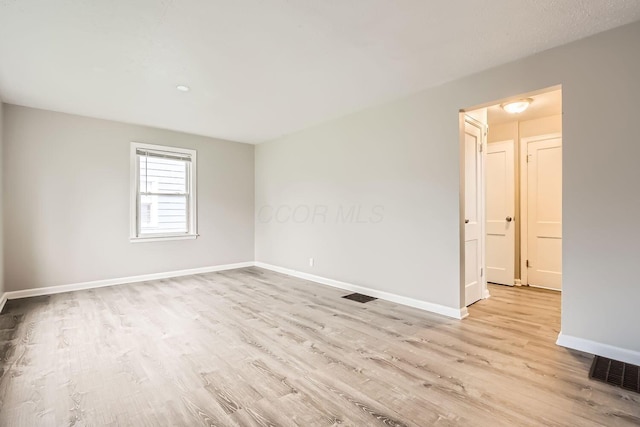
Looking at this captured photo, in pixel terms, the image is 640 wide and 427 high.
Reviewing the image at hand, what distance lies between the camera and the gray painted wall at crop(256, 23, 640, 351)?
2.31 metres

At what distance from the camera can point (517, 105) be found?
3.84 m

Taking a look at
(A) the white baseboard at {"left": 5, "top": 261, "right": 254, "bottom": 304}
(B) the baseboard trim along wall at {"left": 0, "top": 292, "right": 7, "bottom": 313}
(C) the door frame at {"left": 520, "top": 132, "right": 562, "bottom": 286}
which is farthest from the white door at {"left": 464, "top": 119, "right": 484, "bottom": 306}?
(B) the baseboard trim along wall at {"left": 0, "top": 292, "right": 7, "bottom": 313}

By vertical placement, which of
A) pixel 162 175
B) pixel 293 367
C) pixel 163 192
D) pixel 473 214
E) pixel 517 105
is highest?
pixel 517 105

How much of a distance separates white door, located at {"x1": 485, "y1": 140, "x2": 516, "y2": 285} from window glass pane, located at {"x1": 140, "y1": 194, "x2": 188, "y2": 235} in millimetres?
5157

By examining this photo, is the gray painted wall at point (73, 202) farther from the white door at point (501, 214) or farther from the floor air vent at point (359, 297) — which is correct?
the white door at point (501, 214)

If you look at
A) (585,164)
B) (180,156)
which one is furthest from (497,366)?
(180,156)

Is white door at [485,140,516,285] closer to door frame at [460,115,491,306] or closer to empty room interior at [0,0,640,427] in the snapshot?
empty room interior at [0,0,640,427]

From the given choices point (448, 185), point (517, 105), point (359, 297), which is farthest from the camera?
point (359, 297)

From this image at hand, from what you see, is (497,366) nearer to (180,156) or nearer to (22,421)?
(22,421)

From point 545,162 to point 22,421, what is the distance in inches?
237

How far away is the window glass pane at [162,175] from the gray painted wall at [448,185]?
1683 millimetres

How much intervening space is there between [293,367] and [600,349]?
238 centimetres

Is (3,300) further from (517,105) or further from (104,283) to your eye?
(517,105)

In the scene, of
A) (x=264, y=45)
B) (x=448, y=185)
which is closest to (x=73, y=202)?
(x=264, y=45)
